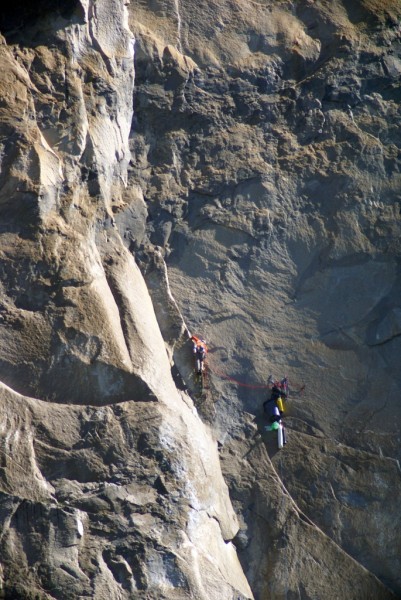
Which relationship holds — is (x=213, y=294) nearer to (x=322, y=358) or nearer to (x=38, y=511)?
(x=322, y=358)

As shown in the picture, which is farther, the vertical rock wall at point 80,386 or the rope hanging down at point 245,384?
the rope hanging down at point 245,384

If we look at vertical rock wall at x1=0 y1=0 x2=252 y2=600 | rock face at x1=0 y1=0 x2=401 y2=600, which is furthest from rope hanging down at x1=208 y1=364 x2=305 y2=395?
vertical rock wall at x1=0 y1=0 x2=252 y2=600

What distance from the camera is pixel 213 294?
9.91 m

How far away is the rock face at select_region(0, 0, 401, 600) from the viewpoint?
809cm

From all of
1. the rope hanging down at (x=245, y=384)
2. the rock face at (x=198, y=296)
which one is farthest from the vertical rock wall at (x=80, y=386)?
the rope hanging down at (x=245, y=384)

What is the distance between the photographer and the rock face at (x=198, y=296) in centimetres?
809

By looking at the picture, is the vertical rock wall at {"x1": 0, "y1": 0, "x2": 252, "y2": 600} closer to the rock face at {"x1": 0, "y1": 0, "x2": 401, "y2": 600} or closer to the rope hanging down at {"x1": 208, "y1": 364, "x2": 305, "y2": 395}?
the rock face at {"x1": 0, "y1": 0, "x2": 401, "y2": 600}

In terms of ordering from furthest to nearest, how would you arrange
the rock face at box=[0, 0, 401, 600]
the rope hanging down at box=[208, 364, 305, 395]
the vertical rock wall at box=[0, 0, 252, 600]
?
1. the rope hanging down at box=[208, 364, 305, 395]
2. the rock face at box=[0, 0, 401, 600]
3. the vertical rock wall at box=[0, 0, 252, 600]

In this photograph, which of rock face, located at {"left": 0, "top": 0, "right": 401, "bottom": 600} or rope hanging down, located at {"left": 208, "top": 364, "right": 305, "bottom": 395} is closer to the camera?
rock face, located at {"left": 0, "top": 0, "right": 401, "bottom": 600}

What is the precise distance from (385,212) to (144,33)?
3.34m

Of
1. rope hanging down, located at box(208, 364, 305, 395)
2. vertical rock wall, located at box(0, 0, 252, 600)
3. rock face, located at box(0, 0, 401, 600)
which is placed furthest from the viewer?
rope hanging down, located at box(208, 364, 305, 395)

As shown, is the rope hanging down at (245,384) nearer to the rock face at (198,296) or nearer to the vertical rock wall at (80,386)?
the rock face at (198,296)

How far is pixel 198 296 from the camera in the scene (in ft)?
32.3

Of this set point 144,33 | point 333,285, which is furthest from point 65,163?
point 333,285
